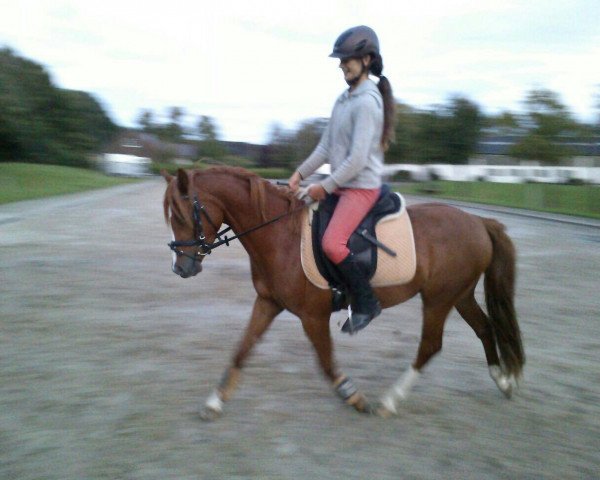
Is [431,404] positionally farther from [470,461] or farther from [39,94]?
[39,94]

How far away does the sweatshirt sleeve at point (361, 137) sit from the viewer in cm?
383

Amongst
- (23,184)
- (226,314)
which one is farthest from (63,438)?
(23,184)

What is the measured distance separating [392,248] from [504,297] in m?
1.20

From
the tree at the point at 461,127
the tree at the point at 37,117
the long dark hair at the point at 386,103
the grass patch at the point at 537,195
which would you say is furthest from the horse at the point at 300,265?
the tree at the point at 461,127

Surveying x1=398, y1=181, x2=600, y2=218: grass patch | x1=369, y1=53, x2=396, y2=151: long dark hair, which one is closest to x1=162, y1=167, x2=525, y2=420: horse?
x1=369, y1=53, x2=396, y2=151: long dark hair

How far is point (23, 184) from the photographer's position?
35656mm

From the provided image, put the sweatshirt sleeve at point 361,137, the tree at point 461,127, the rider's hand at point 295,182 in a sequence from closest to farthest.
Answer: the sweatshirt sleeve at point 361,137, the rider's hand at point 295,182, the tree at point 461,127

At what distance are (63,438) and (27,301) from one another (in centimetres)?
424

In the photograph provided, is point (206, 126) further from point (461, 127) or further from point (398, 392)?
point (398, 392)

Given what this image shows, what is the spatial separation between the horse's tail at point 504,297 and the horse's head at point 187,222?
231 centimetres

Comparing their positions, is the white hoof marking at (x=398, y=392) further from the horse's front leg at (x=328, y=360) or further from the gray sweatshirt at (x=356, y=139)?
the gray sweatshirt at (x=356, y=139)

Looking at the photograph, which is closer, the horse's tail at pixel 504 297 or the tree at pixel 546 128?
the horse's tail at pixel 504 297

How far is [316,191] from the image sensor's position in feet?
13.1

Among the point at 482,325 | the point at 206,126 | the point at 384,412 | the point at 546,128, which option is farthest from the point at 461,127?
the point at 206,126
